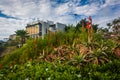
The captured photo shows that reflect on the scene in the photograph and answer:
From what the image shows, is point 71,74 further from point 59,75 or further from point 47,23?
point 47,23

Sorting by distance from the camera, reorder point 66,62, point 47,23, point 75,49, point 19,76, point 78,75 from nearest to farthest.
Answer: point 78,75
point 19,76
point 66,62
point 75,49
point 47,23

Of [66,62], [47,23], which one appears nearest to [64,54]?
[66,62]

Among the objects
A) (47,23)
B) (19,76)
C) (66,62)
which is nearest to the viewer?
(19,76)

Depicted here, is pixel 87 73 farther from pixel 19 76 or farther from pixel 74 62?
pixel 19 76

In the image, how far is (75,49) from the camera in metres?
6.21

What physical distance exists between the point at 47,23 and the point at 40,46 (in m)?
45.1

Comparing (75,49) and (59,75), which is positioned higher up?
(75,49)

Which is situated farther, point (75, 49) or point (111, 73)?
point (75, 49)

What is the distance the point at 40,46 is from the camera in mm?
8367

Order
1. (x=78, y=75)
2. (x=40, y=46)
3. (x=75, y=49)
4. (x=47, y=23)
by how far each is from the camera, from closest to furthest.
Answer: (x=78, y=75) < (x=75, y=49) < (x=40, y=46) < (x=47, y=23)

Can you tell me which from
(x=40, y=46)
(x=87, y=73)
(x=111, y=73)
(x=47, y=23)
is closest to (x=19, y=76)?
(x=87, y=73)

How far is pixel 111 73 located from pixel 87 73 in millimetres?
516

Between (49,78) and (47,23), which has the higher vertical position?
(47,23)

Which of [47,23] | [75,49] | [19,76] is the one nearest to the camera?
[19,76]
